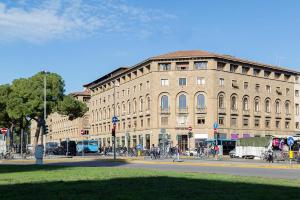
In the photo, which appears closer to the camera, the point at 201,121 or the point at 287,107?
the point at 201,121

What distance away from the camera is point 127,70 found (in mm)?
95438

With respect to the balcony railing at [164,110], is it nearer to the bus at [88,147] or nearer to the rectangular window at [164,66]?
the rectangular window at [164,66]

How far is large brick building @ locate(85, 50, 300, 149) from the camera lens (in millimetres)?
82812

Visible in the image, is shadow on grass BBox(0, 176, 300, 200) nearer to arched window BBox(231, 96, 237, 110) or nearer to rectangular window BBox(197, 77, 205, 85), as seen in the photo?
rectangular window BBox(197, 77, 205, 85)

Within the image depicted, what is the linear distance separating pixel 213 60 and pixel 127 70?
63.7ft

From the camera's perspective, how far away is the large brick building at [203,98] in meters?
82.8

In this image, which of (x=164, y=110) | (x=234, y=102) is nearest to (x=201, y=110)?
(x=164, y=110)

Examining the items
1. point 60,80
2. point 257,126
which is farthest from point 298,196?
point 257,126

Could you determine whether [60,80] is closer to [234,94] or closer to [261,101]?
[234,94]

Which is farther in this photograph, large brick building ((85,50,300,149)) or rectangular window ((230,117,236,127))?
rectangular window ((230,117,236,127))

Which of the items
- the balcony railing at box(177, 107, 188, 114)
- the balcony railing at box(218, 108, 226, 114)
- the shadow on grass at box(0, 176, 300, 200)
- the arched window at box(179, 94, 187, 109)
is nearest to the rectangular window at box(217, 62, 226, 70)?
the balcony railing at box(218, 108, 226, 114)

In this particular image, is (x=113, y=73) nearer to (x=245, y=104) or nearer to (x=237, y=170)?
(x=245, y=104)

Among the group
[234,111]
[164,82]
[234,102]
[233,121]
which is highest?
[164,82]

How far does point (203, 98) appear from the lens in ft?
273
